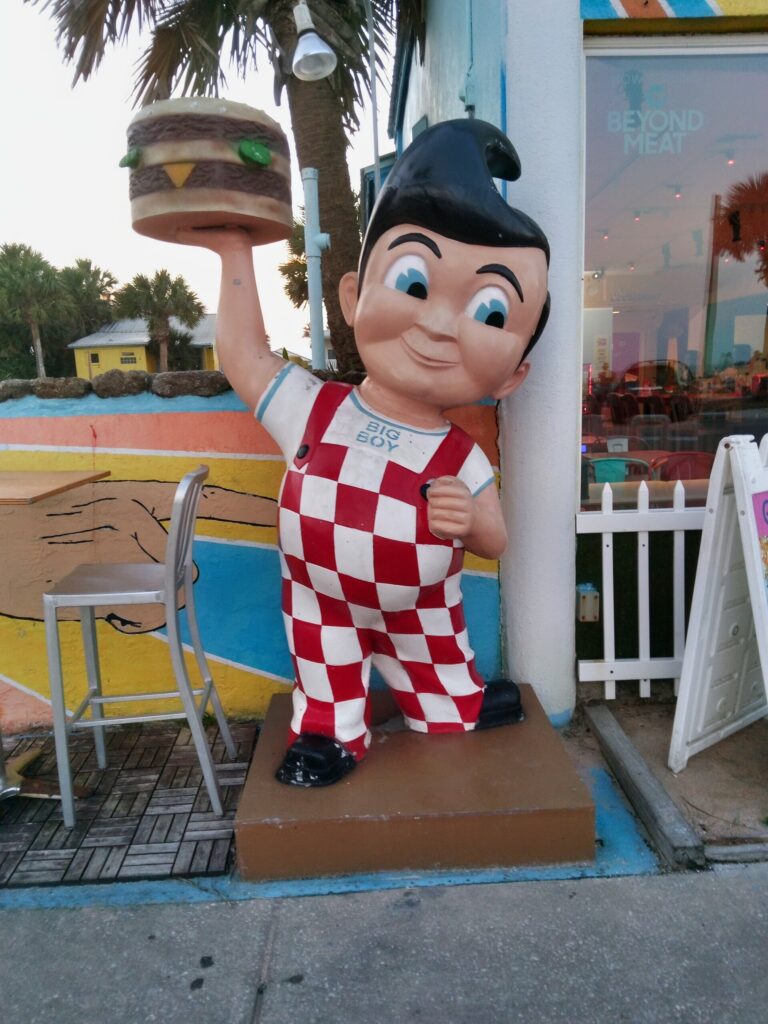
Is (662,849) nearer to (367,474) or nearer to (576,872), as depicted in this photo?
(576,872)

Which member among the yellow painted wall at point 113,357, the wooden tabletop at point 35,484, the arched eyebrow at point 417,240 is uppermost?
the yellow painted wall at point 113,357

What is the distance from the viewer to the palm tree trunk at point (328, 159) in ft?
17.2

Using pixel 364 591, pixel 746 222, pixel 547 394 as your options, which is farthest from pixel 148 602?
pixel 746 222

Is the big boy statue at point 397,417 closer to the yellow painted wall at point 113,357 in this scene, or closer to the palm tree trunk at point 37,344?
the palm tree trunk at point 37,344

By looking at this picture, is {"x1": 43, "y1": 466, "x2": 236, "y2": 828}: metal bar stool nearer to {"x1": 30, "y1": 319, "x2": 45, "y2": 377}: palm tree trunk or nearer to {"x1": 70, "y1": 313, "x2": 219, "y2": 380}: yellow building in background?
{"x1": 30, "y1": 319, "x2": 45, "y2": 377}: palm tree trunk

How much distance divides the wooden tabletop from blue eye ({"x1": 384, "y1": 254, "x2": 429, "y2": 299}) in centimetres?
119

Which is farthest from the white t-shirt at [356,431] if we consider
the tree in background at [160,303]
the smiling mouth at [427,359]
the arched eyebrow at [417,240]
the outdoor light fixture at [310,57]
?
the tree in background at [160,303]

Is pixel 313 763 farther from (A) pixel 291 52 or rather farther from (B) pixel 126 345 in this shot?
(B) pixel 126 345

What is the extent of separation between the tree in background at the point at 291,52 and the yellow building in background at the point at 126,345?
128 feet

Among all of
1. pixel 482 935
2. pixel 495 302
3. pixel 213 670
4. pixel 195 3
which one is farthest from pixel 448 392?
pixel 195 3

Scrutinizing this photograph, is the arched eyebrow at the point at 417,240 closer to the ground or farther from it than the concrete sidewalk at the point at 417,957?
farther from it

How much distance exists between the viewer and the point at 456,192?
6.61 ft

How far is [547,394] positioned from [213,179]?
1379mm

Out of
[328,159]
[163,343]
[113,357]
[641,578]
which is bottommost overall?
[641,578]
